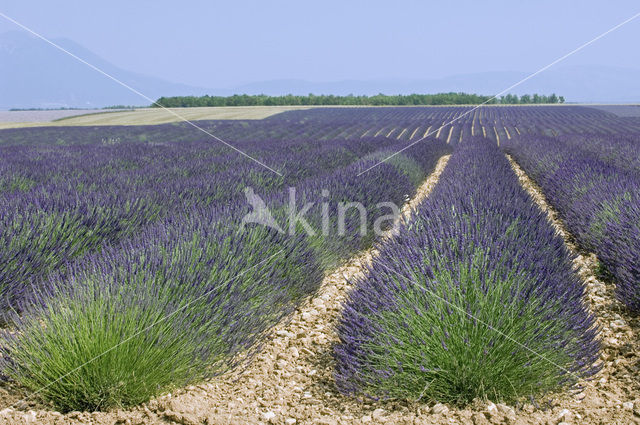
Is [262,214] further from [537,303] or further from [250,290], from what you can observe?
[537,303]

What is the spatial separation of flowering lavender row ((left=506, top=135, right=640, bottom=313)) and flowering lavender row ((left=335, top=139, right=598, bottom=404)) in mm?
719

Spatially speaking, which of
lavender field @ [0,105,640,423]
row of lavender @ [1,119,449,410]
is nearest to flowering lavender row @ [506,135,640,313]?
lavender field @ [0,105,640,423]

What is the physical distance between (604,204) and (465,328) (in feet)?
11.0

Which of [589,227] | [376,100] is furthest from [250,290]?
[376,100]

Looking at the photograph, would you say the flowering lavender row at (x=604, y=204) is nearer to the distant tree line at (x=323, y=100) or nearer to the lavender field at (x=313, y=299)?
the lavender field at (x=313, y=299)

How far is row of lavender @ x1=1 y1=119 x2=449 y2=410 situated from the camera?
2281 mm

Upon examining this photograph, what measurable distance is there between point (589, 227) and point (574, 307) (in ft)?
9.28

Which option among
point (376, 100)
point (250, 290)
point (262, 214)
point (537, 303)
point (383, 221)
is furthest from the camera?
point (376, 100)

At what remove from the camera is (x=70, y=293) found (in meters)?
2.78

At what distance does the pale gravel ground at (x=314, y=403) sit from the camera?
2.14m

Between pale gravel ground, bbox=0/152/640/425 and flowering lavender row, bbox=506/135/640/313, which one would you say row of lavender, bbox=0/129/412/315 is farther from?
flowering lavender row, bbox=506/135/640/313

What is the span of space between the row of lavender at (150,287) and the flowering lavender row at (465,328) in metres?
0.61

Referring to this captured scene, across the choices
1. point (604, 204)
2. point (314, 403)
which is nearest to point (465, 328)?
point (314, 403)

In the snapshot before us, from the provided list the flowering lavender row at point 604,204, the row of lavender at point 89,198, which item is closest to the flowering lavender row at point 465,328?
the flowering lavender row at point 604,204
